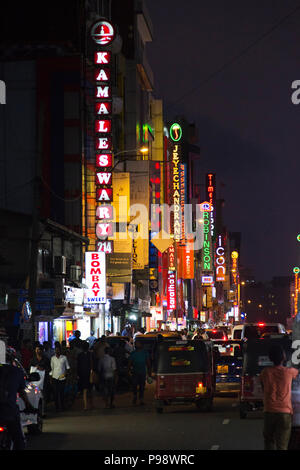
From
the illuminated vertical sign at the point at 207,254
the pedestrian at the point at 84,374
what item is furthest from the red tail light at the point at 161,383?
the illuminated vertical sign at the point at 207,254

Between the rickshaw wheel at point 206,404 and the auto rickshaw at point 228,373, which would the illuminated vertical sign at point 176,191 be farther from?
the rickshaw wheel at point 206,404

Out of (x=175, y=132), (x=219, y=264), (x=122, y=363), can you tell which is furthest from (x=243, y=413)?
(x=219, y=264)

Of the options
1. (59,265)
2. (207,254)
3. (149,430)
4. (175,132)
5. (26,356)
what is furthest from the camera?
(207,254)

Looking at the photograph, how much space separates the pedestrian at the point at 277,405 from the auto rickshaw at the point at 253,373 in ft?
33.5

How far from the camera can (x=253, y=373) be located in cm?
2256

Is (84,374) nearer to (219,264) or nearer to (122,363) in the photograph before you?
(122,363)

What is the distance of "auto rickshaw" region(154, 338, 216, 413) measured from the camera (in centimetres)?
2436

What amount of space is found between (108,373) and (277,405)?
14.8 metres

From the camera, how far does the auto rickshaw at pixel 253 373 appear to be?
72.5ft

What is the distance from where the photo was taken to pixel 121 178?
59.0 meters

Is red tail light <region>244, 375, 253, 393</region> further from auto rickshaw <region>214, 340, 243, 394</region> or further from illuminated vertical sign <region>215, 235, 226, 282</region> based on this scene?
illuminated vertical sign <region>215, 235, 226, 282</region>

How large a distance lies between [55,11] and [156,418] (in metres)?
38.4

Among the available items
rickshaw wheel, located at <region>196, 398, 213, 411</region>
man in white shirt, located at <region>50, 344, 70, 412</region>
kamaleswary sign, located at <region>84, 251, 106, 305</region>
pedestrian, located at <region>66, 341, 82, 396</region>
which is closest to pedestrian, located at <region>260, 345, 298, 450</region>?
rickshaw wheel, located at <region>196, 398, 213, 411</region>
